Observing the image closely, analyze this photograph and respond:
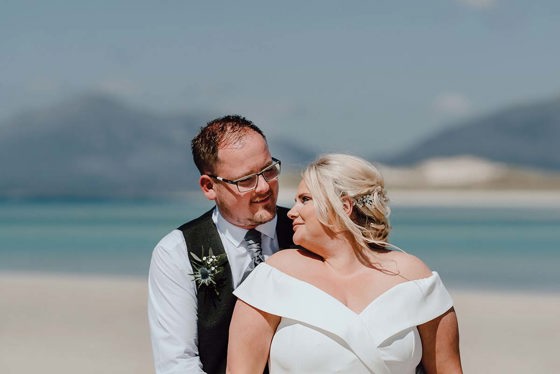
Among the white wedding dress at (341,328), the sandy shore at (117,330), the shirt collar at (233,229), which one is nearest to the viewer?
the white wedding dress at (341,328)

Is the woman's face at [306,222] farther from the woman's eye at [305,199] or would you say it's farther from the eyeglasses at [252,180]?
the eyeglasses at [252,180]

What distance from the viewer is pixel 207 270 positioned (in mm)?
3982

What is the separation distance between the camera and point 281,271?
3.50 meters

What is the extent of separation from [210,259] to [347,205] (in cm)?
77

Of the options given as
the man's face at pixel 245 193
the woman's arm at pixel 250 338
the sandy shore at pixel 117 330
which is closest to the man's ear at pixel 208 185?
the man's face at pixel 245 193

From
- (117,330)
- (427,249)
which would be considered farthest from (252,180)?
(427,249)

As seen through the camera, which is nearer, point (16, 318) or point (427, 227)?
point (16, 318)

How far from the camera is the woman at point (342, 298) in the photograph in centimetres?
333

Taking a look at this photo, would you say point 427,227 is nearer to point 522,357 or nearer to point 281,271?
point 522,357

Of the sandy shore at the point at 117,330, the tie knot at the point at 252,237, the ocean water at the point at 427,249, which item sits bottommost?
the tie knot at the point at 252,237

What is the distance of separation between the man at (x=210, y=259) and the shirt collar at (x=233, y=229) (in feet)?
0.09

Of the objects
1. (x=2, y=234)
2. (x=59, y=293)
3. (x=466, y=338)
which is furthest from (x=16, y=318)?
(x=2, y=234)

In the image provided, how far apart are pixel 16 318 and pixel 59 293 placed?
2.85 metres

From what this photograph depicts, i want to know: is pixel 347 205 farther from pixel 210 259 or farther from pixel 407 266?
pixel 210 259
